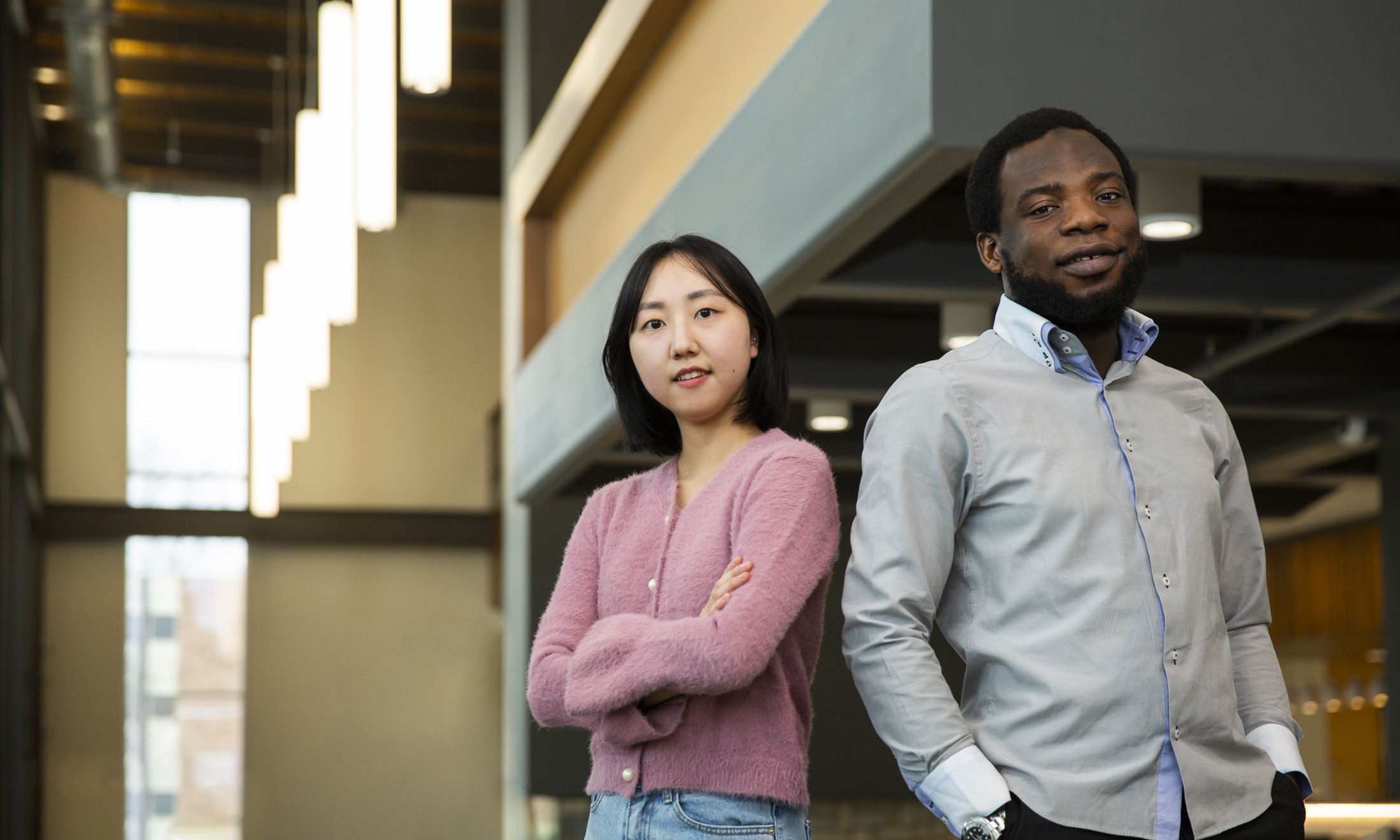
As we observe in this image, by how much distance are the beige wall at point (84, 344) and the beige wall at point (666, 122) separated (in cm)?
739

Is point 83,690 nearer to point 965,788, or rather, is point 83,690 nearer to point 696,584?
point 696,584

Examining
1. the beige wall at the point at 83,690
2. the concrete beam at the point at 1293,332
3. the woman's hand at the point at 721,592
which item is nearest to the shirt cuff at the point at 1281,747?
the woman's hand at the point at 721,592

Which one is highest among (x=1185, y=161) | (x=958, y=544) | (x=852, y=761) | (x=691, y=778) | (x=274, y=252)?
(x=274, y=252)

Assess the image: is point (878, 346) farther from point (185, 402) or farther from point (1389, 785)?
point (185, 402)

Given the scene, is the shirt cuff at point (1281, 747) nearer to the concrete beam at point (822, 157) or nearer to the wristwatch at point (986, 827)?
the wristwatch at point (986, 827)

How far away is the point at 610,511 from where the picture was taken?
171 centimetres

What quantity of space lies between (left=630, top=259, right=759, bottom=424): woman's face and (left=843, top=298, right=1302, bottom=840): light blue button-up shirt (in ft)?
0.62

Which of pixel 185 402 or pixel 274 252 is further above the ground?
pixel 274 252

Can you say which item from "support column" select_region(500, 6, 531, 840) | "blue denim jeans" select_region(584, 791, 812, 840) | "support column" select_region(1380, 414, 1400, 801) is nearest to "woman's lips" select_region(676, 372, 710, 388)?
"blue denim jeans" select_region(584, 791, 812, 840)

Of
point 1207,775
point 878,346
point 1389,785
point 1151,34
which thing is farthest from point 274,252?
point 1207,775

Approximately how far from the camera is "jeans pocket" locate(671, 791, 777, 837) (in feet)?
4.89

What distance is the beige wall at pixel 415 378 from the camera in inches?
520

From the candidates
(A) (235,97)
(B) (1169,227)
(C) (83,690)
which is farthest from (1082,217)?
(C) (83,690)

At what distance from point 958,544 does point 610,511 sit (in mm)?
427
